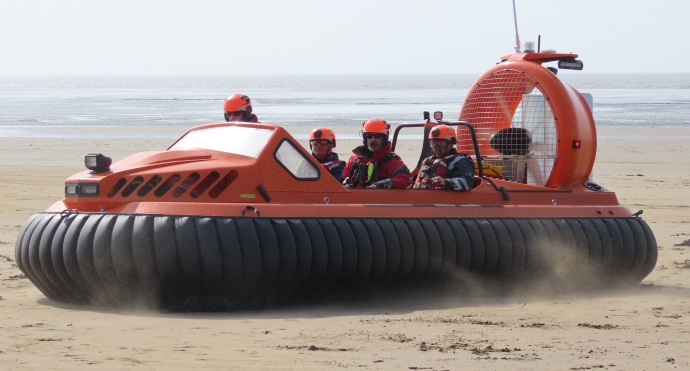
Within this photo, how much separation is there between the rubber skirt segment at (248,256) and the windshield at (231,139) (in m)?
0.54

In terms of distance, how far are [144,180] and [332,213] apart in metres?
0.98

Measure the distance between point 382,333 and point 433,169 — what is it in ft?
5.80

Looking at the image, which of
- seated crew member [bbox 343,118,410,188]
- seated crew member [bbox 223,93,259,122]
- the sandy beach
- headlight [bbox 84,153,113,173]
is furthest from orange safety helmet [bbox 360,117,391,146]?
headlight [bbox 84,153,113,173]

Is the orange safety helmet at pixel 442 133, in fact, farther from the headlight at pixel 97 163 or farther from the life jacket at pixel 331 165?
the headlight at pixel 97 163

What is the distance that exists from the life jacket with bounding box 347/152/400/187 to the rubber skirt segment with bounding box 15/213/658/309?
636 mm

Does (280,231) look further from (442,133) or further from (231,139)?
(442,133)

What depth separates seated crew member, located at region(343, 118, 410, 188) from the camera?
6.60 m

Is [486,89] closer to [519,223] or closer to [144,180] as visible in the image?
[519,223]

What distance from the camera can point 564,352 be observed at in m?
4.69

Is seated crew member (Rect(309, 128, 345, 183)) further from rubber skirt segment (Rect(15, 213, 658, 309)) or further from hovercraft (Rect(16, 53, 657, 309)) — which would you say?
rubber skirt segment (Rect(15, 213, 658, 309))

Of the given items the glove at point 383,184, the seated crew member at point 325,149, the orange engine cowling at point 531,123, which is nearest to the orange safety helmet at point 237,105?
the seated crew member at point 325,149

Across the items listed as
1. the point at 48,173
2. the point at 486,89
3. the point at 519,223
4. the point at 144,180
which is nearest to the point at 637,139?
the point at 48,173

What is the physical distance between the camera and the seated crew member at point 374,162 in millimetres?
6602

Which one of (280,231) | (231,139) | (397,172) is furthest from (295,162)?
(397,172)
